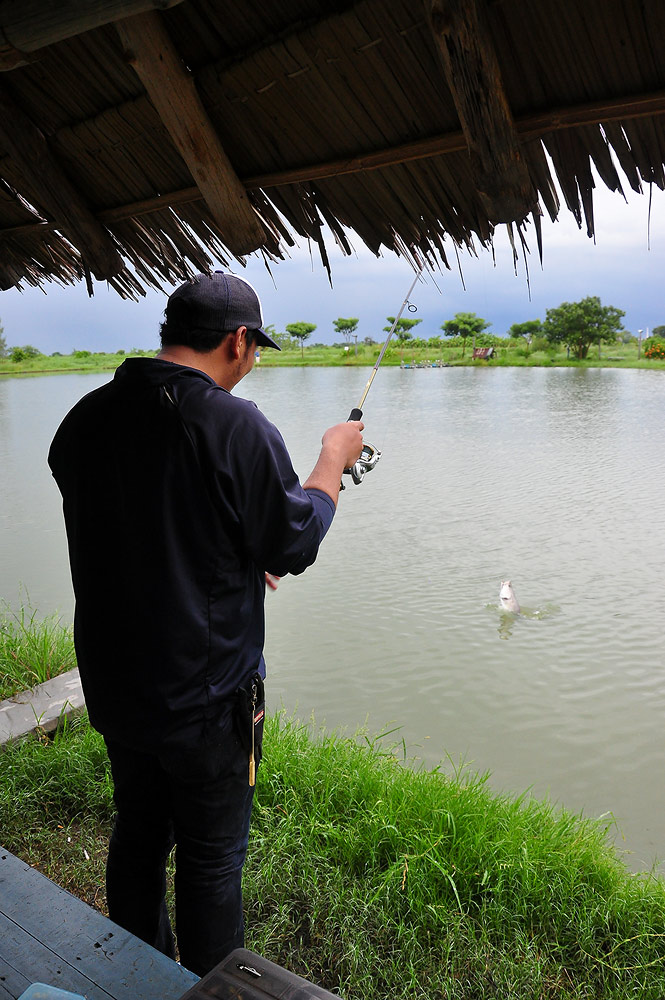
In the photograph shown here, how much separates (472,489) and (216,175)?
876cm

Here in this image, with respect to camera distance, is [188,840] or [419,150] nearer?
[188,840]

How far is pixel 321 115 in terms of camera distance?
1529 millimetres

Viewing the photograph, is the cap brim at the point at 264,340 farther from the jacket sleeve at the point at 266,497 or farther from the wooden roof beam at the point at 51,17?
the wooden roof beam at the point at 51,17

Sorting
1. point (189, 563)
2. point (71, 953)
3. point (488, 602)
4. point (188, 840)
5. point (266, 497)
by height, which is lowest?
point (488, 602)

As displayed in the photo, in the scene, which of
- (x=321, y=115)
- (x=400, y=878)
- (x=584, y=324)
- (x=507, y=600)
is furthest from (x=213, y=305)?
(x=584, y=324)

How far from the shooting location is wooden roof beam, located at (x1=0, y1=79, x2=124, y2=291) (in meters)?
1.73

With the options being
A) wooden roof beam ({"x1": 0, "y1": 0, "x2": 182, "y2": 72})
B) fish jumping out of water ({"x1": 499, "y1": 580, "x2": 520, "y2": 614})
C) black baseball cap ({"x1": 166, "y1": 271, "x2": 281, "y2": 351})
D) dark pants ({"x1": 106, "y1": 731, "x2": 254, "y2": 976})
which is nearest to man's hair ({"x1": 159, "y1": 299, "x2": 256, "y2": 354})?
black baseball cap ({"x1": 166, "y1": 271, "x2": 281, "y2": 351})

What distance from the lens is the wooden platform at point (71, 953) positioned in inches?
41.8

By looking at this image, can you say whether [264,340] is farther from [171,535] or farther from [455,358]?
[455,358]

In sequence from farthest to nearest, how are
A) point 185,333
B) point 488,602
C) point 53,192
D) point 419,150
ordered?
1. point 488,602
2. point 53,192
3. point 419,150
4. point 185,333

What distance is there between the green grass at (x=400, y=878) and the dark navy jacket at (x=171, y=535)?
0.96 meters

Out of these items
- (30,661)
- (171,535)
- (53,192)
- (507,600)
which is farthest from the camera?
(507,600)

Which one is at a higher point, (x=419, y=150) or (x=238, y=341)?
(x=419, y=150)

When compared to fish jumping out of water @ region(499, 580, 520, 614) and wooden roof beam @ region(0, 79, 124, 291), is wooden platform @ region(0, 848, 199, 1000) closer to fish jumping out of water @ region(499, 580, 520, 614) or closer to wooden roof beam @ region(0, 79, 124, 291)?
wooden roof beam @ region(0, 79, 124, 291)
